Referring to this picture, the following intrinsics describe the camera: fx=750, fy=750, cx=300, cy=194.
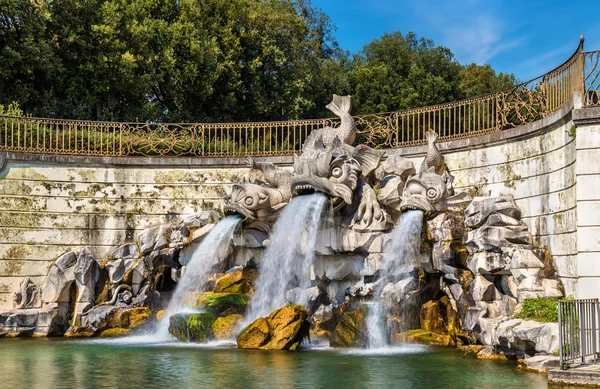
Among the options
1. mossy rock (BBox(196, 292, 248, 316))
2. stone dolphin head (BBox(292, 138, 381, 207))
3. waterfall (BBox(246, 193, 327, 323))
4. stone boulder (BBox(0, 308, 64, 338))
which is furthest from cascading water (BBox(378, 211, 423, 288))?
stone boulder (BBox(0, 308, 64, 338))

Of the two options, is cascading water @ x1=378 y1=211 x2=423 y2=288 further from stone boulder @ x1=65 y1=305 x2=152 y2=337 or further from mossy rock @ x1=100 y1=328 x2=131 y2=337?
mossy rock @ x1=100 y1=328 x2=131 y2=337

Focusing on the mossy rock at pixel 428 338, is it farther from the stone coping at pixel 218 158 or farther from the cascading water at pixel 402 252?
the stone coping at pixel 218 158

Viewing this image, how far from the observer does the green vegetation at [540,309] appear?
42.7 feet

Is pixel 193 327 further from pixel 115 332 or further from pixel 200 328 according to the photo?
pixel 115 332

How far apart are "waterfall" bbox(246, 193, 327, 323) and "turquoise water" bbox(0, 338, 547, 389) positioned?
85.8 inches

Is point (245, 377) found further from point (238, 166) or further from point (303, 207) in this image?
point (238, 166)

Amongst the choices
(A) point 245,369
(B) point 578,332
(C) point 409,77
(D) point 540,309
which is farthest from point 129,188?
(C) point 409,77

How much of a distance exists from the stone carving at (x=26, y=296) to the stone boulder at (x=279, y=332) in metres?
7.40

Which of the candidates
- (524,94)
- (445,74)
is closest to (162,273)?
(524,94)

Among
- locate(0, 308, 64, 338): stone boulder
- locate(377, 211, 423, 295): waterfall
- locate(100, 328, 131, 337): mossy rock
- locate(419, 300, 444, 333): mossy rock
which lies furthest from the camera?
locate(0, 308, 64, 338): stone boulder

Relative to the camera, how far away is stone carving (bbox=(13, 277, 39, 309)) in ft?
65.4

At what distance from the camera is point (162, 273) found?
780 inches

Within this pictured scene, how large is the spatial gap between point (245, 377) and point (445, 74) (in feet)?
99.7

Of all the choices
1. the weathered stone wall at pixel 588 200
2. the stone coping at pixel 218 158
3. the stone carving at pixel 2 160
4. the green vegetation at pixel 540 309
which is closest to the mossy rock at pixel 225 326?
the green vegetation at pixel 540 309
